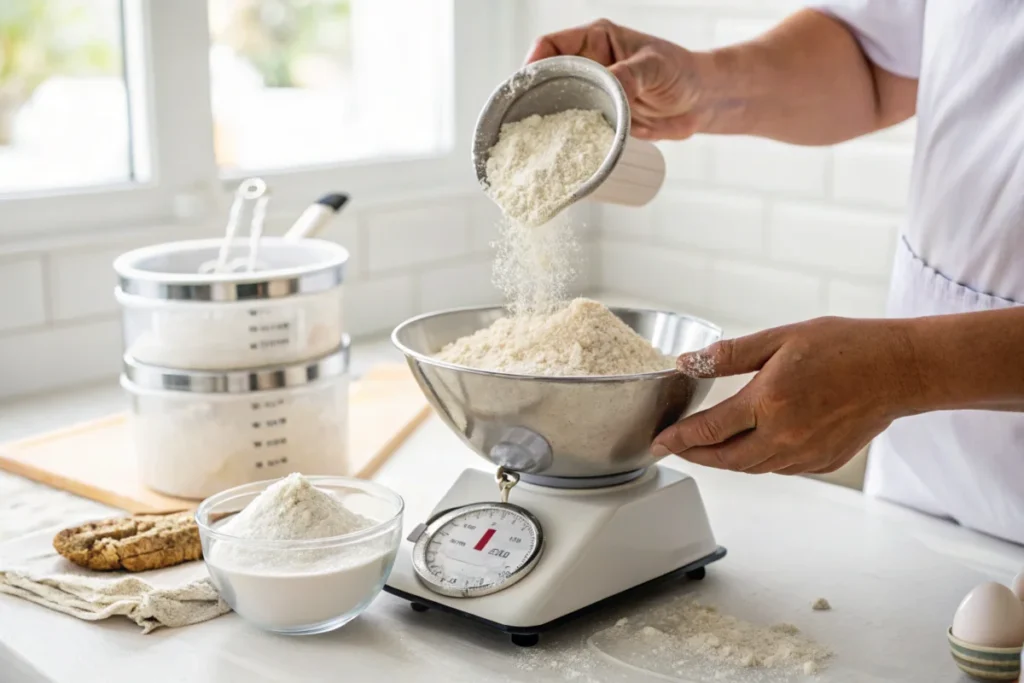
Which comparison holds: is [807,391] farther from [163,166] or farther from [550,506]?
[163,166]

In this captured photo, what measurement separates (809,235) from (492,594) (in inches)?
50.6

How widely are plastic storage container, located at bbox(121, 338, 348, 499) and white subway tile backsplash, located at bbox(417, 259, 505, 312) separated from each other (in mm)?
876

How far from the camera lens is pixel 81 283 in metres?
1.74

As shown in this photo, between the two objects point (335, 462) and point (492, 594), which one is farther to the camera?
point (335, 462)

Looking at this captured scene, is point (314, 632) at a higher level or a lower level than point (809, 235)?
lower

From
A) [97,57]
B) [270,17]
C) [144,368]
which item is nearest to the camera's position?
[144,368]

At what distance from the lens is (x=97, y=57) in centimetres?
177

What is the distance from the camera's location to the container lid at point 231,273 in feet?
4.11

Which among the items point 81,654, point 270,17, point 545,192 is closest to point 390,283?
point 270,17

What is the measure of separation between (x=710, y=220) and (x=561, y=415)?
1.32 meters

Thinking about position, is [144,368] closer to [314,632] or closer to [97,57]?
[314,632]

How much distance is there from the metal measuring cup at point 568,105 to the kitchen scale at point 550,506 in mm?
182

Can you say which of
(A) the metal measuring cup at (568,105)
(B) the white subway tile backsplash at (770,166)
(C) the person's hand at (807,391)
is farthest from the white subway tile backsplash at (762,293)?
(C) the person's hand at (807,391)

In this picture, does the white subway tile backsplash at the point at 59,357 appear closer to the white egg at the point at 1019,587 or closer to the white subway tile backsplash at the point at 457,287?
the white subway tile backsplash at the point at 457,287
